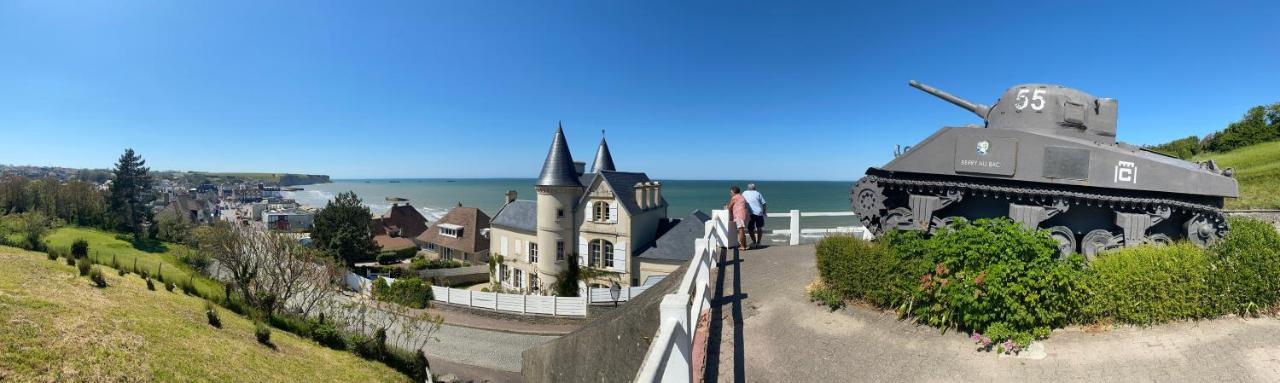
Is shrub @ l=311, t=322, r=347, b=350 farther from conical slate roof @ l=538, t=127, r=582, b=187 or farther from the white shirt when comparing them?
the white shirt

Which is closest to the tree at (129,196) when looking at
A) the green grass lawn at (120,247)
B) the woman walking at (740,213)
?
the green grass lawn at (120,247)

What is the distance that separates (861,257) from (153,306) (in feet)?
63.8

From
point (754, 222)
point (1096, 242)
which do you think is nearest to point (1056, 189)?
point (1096, 242)

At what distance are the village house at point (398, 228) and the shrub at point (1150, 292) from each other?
152 ft

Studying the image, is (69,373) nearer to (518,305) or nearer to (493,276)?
(518,305)

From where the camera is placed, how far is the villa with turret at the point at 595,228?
82.2ft

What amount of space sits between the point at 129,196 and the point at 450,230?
4062 centimetres

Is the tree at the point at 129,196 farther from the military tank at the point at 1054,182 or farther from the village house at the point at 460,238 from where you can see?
the military tank at the point at 1054,182

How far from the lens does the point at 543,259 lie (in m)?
26.6

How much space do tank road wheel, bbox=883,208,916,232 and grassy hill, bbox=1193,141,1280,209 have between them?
17175 millimetres

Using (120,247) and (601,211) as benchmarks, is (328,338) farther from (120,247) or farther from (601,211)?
(120,247)

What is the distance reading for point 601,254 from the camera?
84.8 feet

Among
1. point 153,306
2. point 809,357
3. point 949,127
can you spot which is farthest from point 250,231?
point 949,127

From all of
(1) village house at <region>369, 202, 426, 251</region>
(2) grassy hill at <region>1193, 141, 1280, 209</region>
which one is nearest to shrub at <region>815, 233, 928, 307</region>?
(2) grassy hill at <region>1193, 141, 1280, 209</region>
